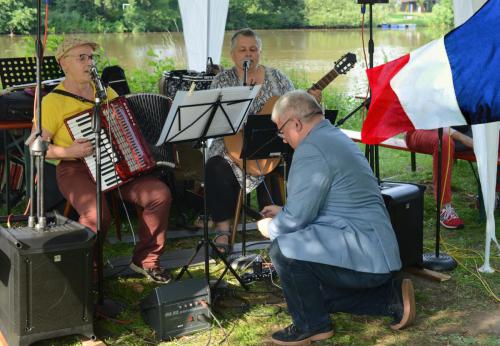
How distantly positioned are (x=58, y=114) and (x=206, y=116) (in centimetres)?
91

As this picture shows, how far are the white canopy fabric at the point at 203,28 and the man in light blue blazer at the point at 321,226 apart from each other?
3.55 metres

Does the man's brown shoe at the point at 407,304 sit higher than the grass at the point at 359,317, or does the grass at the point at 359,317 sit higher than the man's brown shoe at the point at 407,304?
the man's brown shoe at the point at 407,304

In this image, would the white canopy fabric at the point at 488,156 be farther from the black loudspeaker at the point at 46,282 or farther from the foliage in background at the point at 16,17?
the foliage in background at the point at 16,17

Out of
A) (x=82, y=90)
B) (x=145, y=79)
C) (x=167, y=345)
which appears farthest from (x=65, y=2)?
(x=167, y=345)

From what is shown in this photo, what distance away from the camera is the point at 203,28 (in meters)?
6.76

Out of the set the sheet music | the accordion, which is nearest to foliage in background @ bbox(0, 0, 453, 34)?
the accordion

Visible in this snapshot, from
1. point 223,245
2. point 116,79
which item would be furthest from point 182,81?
point 223,245

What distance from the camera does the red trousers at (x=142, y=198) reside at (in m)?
4.08

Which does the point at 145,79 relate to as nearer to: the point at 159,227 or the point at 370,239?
the point at 159,227

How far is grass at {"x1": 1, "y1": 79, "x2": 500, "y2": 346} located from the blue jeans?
142mm

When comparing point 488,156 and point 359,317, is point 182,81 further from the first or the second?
point 359,317

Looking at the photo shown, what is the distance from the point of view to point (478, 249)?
189 inches

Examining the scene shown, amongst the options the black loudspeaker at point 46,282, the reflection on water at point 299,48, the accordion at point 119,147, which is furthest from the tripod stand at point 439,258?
the reflection on water at point 299,48

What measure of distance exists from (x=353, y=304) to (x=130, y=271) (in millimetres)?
1465
